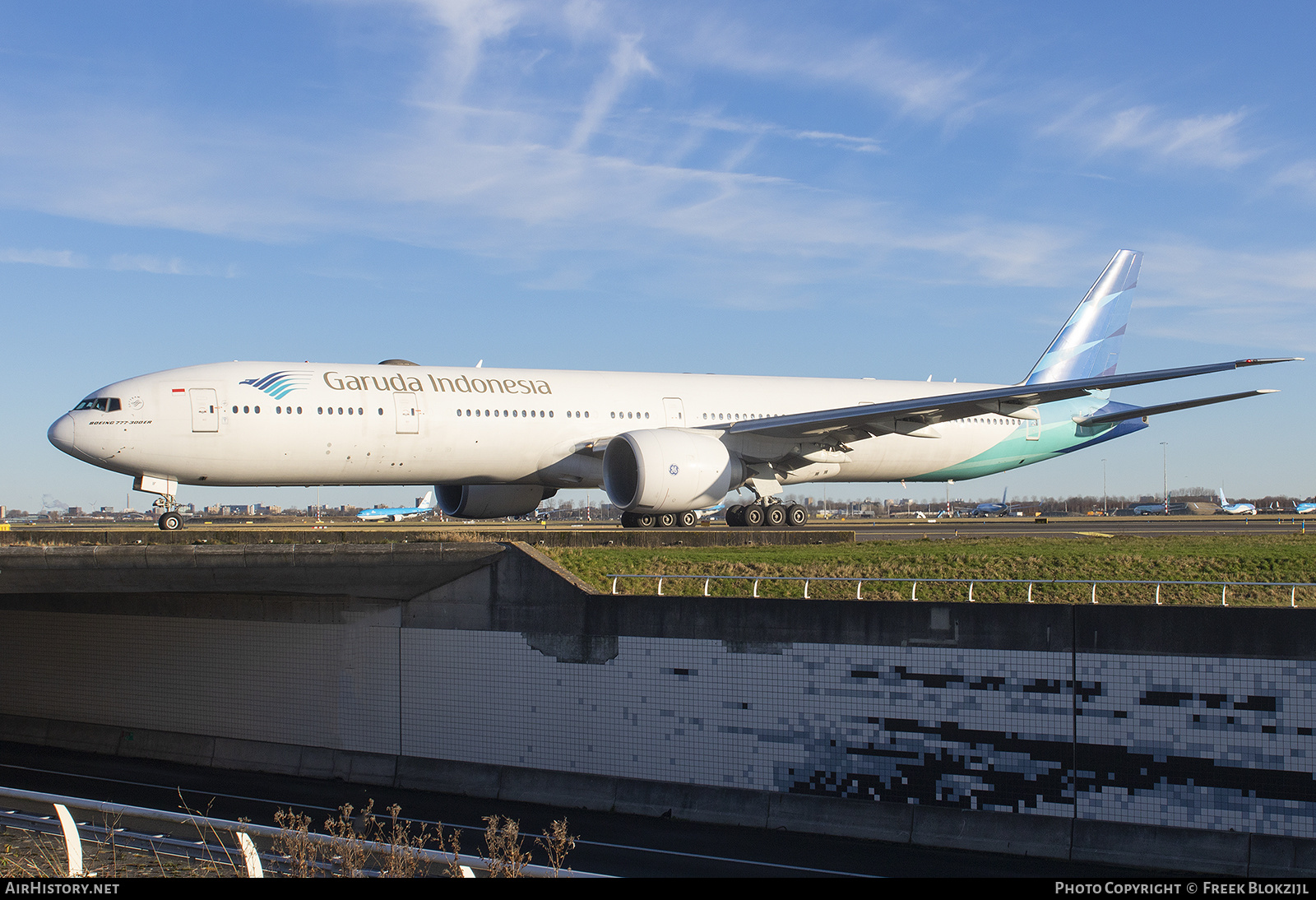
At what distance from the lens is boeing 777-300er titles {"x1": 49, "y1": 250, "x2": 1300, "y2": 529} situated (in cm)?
2458

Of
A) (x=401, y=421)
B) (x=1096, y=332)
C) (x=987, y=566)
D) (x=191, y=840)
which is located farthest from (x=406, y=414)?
(x=1096, y=332)

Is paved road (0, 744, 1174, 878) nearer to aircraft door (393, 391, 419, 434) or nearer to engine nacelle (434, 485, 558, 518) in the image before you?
aircraft door (393, 391, 419, 434)

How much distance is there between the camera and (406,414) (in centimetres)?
2634

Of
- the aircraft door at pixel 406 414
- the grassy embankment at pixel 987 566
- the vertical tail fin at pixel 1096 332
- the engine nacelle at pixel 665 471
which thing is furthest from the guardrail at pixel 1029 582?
the vertical tail fin at pixel 1096 332

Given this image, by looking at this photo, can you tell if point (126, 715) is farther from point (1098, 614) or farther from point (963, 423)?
point (963, 423)

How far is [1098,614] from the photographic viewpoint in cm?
1398

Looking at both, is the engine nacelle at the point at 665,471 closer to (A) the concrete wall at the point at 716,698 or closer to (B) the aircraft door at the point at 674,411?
(B) the aircraft door at the point at 674,411

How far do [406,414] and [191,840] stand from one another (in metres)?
16.9

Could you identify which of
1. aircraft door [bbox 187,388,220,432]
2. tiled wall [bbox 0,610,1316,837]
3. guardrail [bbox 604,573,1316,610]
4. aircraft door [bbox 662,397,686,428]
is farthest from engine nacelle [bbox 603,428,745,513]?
aircraft door [bbox 187,388,220,432]

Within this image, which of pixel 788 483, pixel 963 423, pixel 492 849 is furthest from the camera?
pixel 963 423

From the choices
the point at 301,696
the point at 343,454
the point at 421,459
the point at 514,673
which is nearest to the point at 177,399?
the point at 343,454

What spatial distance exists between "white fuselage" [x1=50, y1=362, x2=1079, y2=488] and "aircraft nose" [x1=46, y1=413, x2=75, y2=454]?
0.03m

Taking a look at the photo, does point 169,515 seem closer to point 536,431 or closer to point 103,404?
point 103,404

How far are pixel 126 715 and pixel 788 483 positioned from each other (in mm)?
Answer: 17590
